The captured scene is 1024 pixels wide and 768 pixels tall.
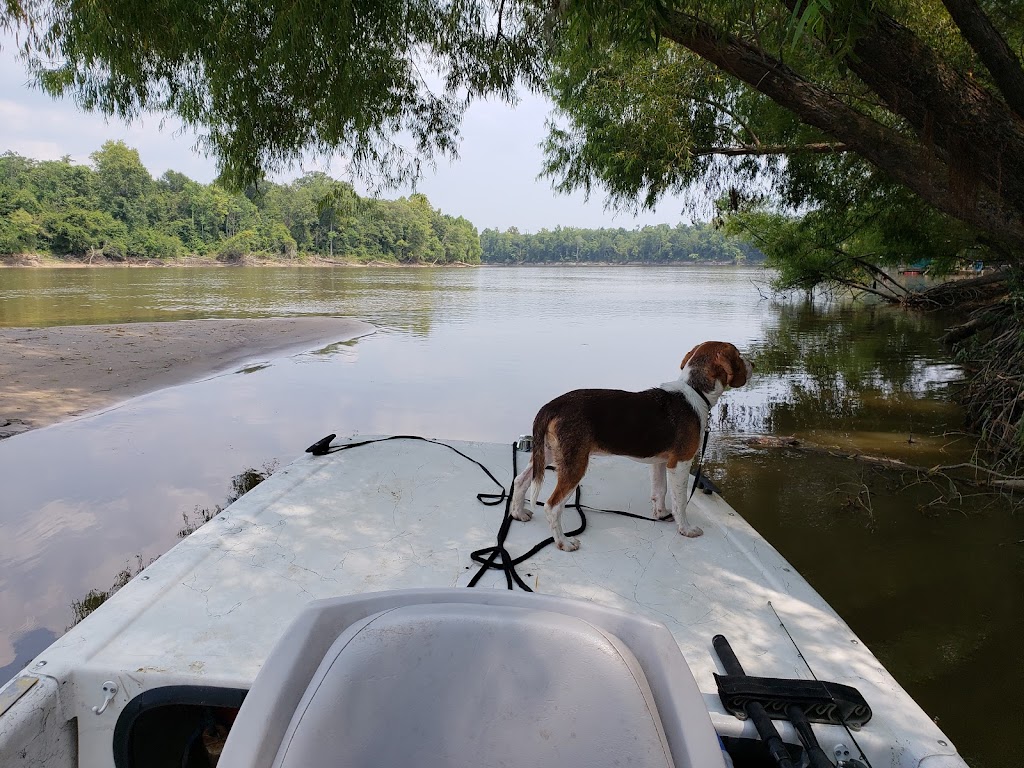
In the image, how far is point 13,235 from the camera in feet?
201

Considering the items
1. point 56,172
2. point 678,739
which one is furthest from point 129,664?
point 56,172

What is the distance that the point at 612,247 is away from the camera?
438 ft

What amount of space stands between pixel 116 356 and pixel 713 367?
12.1 m

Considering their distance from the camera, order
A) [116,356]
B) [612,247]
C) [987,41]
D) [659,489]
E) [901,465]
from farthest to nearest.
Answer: [612,247] → [116,356] → [901,465] → [987,41] → [659,489]

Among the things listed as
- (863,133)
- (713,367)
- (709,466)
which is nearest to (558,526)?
(713,367)

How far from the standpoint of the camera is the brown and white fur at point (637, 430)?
127 inches

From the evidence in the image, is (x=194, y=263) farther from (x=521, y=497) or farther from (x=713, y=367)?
(x=713, y=367)

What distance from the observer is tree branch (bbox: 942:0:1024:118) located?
4.17 metres

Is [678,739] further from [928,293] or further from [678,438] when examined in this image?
[928,293]

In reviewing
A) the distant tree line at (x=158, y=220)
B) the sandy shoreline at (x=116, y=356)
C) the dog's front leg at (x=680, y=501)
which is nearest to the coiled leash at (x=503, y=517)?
the dog's front leg at (x=680, y=501)

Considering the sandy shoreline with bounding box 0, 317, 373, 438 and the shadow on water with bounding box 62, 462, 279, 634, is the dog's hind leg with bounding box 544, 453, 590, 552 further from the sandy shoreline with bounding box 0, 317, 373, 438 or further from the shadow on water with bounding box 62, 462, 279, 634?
the sandy shoreline with bounding box 0, 317, 373, 438

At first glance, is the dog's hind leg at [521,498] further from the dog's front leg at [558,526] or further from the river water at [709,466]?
the river water at [709,466]

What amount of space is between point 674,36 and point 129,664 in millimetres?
4951

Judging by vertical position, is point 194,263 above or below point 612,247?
below
